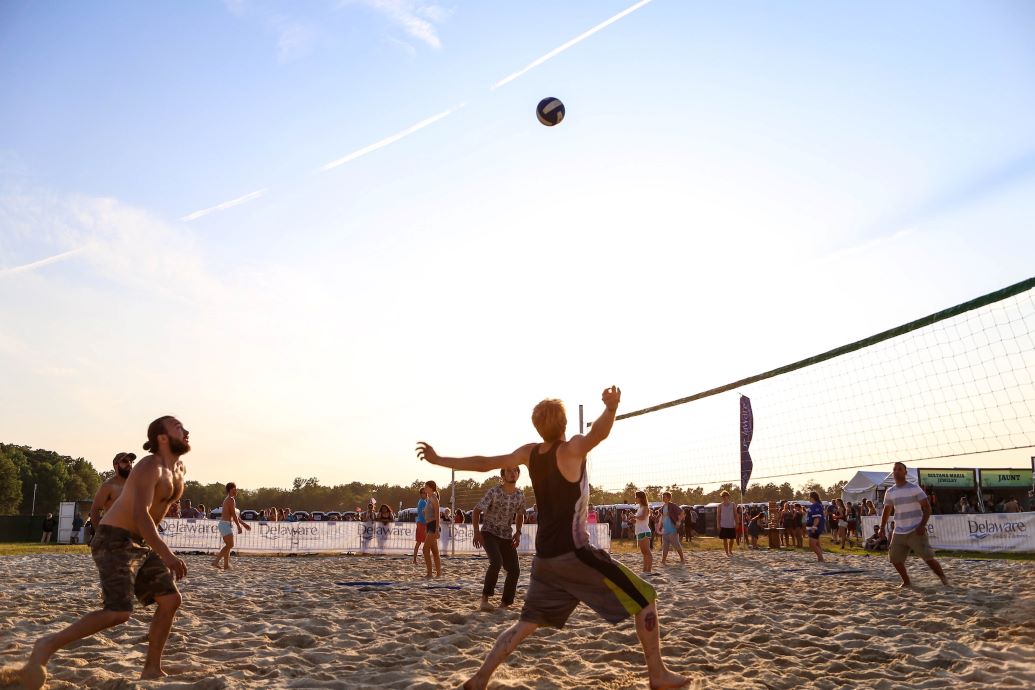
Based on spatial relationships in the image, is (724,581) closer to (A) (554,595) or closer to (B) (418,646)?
(B) (418,646)

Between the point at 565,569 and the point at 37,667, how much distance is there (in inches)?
112

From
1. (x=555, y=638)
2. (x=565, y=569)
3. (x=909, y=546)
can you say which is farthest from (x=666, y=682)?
(x=909, y=546)

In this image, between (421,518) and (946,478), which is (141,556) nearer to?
(421,518)

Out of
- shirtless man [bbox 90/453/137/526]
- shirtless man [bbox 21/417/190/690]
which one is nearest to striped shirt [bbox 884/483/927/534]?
shirtless man [bbox 21/417/190/690]

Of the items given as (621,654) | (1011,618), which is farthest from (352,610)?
(1011,618)

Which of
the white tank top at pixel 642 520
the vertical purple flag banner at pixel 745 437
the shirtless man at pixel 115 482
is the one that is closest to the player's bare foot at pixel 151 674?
the shirtless man at pixel 115 482

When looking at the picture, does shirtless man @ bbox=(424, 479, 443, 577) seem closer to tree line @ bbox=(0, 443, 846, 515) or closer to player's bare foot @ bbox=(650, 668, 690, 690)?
player's bare foot @ bbox=(650, 668, 690, 690)

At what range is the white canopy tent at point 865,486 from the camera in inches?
925

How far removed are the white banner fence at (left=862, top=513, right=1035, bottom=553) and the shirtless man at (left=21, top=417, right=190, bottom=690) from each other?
15133 millimetres

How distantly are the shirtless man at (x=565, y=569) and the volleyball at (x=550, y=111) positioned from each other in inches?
273

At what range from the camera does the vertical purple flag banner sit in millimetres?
19078

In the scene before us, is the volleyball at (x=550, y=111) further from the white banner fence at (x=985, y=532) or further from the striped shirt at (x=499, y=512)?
the white banner fence at (x=985, y=532)

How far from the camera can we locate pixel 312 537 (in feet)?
64.4

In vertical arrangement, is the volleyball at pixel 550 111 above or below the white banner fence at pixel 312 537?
Result: above
